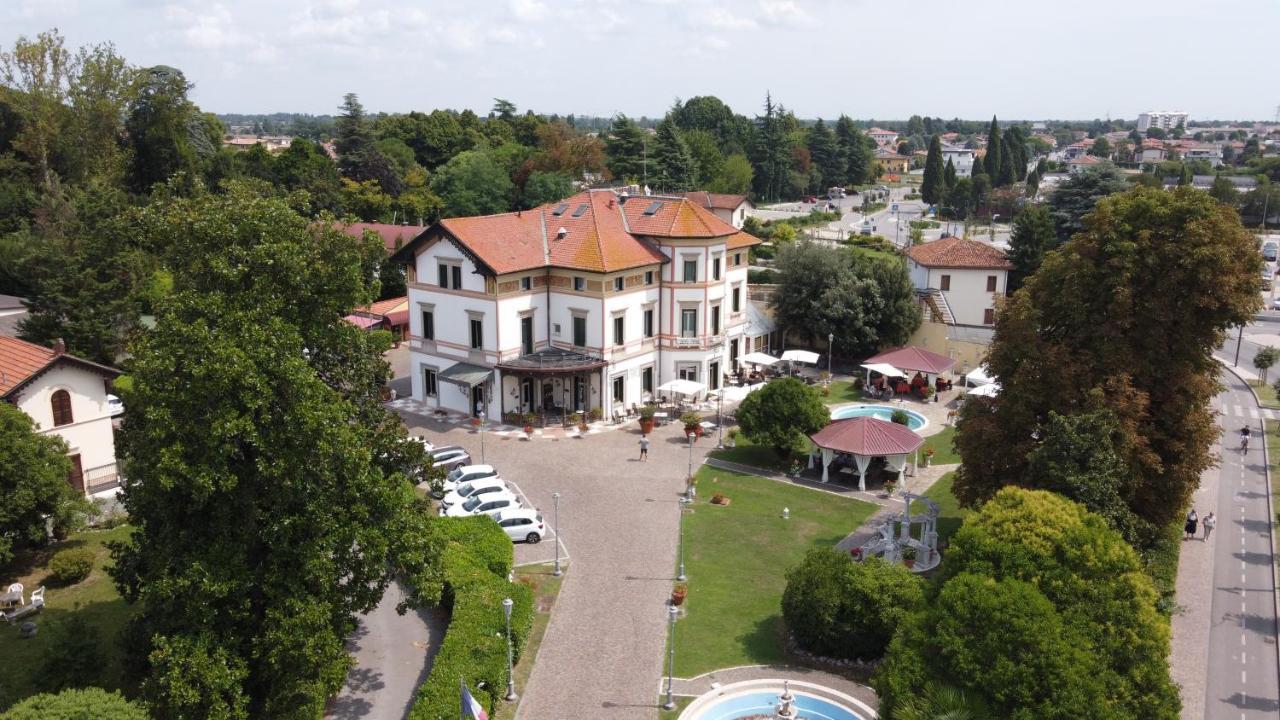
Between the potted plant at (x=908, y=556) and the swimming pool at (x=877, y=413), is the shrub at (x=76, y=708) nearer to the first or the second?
the potted plant at (x=908, y=556)

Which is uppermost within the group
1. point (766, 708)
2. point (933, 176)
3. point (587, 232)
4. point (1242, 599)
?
point (933, 176)

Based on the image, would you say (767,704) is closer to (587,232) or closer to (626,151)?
(587,232)

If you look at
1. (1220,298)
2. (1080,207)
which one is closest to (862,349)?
(1220,298)

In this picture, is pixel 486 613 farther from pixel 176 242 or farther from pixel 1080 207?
pixel 1080 207

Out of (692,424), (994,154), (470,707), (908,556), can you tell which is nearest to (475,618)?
(470,707)

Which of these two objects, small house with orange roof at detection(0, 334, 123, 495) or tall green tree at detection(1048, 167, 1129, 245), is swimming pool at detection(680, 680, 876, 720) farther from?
tall green tree at detection(1048, 167, 1129, 245)

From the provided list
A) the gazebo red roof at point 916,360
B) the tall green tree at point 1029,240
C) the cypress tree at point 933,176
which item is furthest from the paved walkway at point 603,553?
the cypress tree at point 933,176
